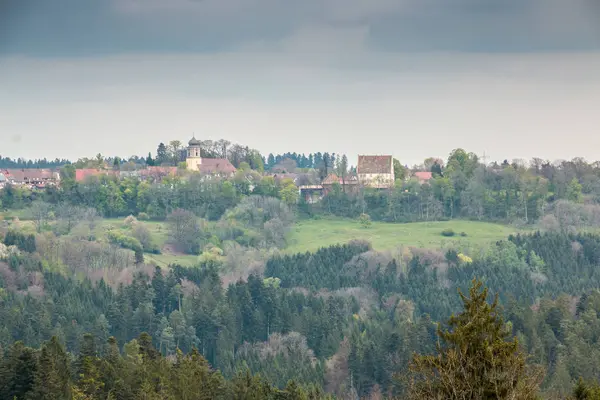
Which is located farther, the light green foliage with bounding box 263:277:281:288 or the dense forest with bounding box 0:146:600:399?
the light green foliage with bounding box 263:277:281:288

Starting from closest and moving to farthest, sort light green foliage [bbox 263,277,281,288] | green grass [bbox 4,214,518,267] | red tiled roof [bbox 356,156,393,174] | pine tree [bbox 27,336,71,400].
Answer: pine tree [bbox 27,336,71,400] → light green foliage [bbox 263,277,281,288] → green grass [bbox 4,214,518,267] → red tiled roof [bbox 356,156,393,174]

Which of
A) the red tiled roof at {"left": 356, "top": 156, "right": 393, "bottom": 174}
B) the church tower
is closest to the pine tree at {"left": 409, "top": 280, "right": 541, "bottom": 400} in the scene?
the red tiled roof at {"left": 356, "top": 156, "right": 393, "bottom": 174}

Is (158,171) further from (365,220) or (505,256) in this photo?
(505,256)

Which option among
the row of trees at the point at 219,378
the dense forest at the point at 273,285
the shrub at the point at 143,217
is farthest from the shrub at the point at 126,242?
the row of trees at the point at 219,378

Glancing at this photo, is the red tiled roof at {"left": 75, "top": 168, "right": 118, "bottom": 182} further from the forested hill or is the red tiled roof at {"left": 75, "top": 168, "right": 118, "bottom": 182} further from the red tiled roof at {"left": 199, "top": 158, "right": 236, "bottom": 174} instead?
the forested hill

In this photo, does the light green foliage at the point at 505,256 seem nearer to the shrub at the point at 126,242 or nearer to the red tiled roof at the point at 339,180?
the shrub at the point at 126,242

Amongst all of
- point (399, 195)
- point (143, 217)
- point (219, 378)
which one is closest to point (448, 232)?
point (399, 195)

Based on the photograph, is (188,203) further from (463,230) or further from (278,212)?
(463,230)
